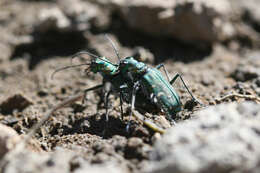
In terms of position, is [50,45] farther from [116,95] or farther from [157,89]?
[157,89]

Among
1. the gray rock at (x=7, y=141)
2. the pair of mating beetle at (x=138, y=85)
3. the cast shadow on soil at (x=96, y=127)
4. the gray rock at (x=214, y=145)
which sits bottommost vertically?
the gray rock at (x=214, y=145)

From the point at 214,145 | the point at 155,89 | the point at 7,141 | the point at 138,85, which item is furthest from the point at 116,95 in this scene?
the point at 214,145

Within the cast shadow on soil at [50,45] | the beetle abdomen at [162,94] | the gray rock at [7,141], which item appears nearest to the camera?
the gray rock at [7,141]

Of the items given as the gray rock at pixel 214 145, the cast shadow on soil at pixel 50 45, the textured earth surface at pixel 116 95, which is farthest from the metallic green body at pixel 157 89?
the cast shadow on soil at pixel 50 45

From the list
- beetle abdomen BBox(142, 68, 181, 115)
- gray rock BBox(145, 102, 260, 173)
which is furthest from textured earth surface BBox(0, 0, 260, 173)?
beetle abdomen BBox(142, 68, 181, 115)

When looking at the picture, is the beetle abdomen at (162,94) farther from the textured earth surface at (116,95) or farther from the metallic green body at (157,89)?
the textured earth surface at (116,95)

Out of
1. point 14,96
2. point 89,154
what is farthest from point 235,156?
point 14,96

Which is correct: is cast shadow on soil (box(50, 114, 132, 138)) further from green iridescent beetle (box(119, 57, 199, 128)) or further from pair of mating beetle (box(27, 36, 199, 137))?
green iridescent beetle (box(119, 57, 199, 128))
